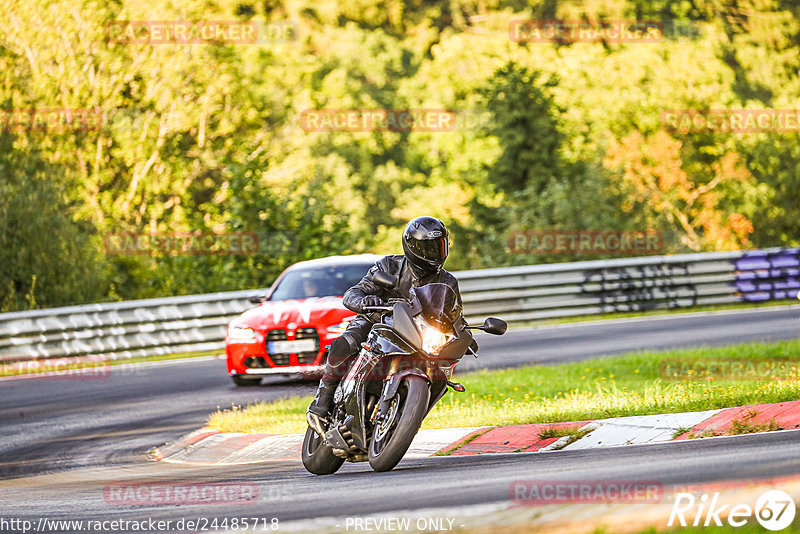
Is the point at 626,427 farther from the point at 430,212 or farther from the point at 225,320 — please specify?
the point at 430,212

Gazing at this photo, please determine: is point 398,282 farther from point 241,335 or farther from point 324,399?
point 241,335

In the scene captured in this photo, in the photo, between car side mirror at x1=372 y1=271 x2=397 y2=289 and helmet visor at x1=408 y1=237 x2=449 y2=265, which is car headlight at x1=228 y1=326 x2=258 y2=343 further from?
helmet visor at x1=408 y1=237 x2=449 y2=265

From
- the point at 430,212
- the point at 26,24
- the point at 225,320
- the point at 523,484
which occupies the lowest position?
the point at 430,212

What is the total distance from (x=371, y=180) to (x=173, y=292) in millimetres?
32758

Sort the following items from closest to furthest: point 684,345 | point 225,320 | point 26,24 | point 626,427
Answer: point 626,427
point 684,345
point 225,320
point 26,24

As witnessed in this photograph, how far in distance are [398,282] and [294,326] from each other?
6.69 meters

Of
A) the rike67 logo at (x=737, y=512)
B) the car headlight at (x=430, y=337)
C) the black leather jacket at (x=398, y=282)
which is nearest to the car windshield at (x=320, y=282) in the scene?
the black leather jacket at (x=398, y=282)

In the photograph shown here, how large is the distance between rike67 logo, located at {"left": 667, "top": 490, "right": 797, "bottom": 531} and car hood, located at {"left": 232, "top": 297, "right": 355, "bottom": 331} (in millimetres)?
8962

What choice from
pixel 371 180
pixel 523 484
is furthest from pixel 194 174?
pixel 523 484

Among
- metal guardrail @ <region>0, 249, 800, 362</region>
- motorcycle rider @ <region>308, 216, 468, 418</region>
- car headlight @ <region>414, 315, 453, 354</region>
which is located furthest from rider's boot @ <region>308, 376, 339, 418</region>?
metal guardrail @ <region>0, 249, 800, 362</region>

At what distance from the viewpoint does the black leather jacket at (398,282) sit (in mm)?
8148

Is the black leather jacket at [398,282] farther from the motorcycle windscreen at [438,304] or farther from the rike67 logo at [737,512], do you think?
the rike67 logo at [737,512]

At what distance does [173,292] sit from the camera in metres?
25.0

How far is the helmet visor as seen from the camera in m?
7.92
